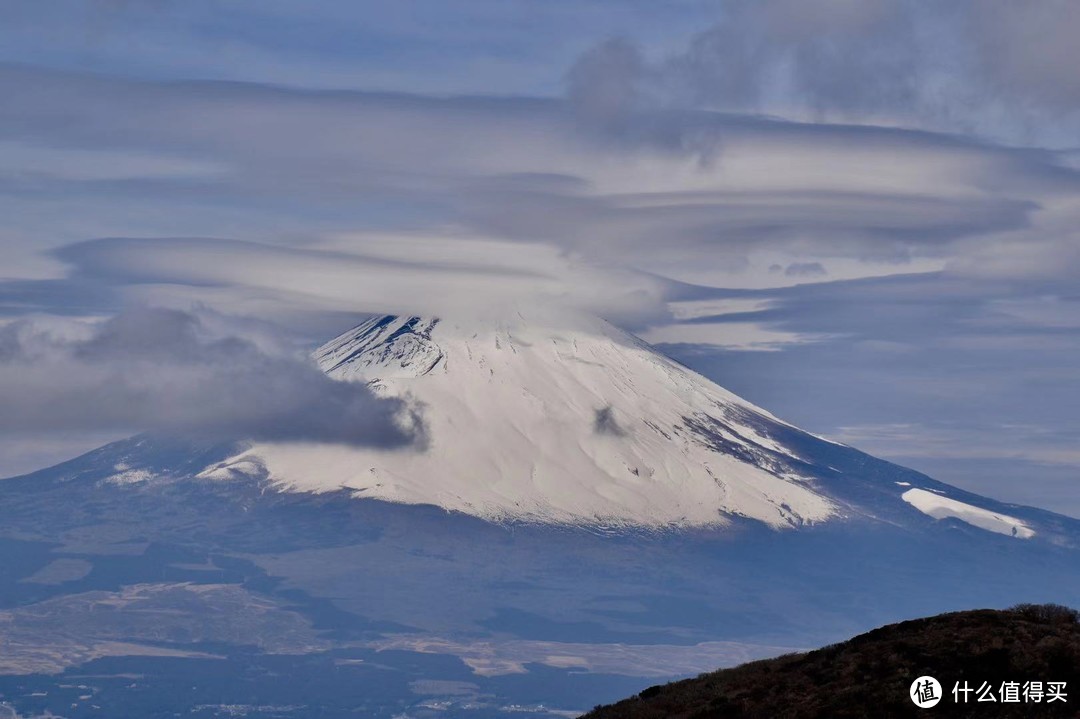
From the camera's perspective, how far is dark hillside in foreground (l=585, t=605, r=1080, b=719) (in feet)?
182

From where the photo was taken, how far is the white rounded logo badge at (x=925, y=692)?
55650 millimetres

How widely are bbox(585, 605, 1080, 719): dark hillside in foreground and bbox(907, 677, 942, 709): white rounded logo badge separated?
0.19 metres

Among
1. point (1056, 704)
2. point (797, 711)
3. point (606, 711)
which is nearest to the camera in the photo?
point (1056, 704)

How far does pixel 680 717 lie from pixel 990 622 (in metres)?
13.2

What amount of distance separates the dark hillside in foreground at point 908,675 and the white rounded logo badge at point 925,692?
0.62 feet

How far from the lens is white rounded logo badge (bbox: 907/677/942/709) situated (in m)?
55.7

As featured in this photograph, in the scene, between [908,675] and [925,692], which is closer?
[925,692]

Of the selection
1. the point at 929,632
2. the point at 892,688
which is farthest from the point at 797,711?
the point at 929,632

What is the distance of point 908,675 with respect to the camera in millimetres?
58406

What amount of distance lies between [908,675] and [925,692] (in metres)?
1.96

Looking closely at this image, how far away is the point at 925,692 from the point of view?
2223 inches

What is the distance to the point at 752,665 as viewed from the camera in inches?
2741

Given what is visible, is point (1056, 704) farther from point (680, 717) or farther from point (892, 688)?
point (680, 717)

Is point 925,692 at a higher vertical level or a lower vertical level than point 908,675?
lower
